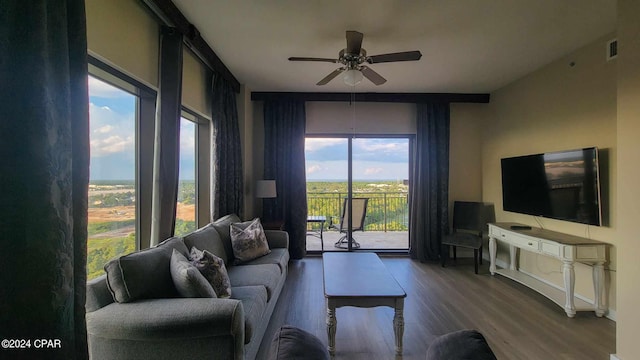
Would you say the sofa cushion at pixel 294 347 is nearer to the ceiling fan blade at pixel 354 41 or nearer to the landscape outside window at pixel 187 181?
the ceiling fan blade at pixel 354 41

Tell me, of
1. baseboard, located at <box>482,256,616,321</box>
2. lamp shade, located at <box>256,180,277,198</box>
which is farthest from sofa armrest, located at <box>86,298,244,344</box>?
baseboard, located at <box>482,256,616,321</box>

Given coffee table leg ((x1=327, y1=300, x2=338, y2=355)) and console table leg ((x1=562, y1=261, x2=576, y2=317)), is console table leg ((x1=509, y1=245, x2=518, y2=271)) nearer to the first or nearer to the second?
console table leg ((x1=562, y1=261, x2=576, y2=317))

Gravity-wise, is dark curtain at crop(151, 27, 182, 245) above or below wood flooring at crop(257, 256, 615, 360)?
above

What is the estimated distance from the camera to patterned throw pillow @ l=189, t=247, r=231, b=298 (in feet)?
6.73

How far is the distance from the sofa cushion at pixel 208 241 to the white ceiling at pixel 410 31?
6.37ft

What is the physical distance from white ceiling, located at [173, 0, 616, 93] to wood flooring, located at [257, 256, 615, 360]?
109 inches

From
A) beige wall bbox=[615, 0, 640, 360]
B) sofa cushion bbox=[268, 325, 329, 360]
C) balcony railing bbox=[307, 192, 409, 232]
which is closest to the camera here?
sofa cushion bbox=[268, 325, 329, 360]

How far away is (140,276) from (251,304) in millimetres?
750

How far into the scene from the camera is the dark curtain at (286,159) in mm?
4824

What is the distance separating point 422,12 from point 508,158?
2640mm

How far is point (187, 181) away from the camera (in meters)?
3.52

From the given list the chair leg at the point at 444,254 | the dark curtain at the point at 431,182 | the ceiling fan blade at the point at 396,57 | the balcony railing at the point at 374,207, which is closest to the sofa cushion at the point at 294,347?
the ceiling fan blade at the point at 396,57

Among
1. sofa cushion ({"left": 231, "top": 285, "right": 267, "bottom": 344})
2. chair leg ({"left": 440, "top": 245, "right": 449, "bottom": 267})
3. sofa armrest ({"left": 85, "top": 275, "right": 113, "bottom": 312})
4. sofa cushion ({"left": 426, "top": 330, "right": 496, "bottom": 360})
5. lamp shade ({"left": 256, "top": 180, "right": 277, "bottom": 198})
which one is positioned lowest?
chair leg ({"left": 440, "top": 245, "right": 449, "bottom": 267})

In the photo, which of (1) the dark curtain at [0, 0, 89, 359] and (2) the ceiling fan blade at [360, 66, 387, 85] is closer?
(1) the dark curtain at [0, 0, 89, 359]
